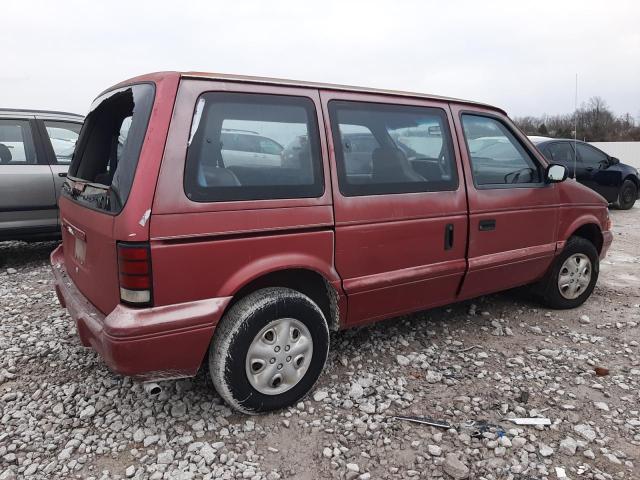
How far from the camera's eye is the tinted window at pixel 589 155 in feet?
31.6

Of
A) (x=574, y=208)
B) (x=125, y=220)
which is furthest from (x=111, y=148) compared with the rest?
(x=574, y=208)

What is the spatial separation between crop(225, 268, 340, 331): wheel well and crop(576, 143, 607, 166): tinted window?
8.61 metres

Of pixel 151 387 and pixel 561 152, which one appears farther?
pixel 561 152

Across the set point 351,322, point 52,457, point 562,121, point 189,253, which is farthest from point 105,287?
point 562,121

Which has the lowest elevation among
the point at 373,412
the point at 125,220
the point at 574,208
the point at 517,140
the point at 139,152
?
the point at 373,412

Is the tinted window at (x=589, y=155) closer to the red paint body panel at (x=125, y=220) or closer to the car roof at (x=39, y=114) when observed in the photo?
the car roof at (x=39, y=114)

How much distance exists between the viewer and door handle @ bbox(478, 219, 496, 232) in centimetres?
340

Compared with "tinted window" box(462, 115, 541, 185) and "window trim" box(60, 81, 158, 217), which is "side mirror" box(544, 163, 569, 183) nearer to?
"tinted window" box(462, 115, 541, 185)

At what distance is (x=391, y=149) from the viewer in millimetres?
3070

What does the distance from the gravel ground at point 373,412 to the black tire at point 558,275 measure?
267mm

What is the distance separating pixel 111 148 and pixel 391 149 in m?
1.68

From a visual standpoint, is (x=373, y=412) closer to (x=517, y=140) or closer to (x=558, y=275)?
(x=558, y=275)

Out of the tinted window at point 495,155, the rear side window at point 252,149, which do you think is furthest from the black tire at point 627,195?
the rear side window at point 252,149

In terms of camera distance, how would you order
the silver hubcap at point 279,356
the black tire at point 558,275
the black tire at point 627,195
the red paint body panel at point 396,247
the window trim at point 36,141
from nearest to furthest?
1. the silver hubcap at point 279,356
2. the red paint body panel at point 396,247
3. the black tire at point 558,275
4. the window trim at point 36,141
5. the black tire at point 627,195
